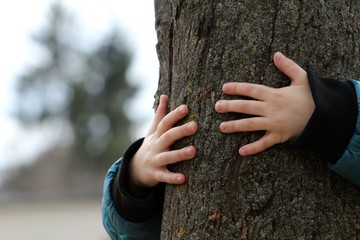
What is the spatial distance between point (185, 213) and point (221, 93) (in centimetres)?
33

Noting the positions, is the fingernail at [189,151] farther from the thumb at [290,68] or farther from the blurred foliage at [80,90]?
the blurred foliage at [80,90]

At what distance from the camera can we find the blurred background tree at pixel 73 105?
29.4 meters

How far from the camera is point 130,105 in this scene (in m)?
29.8

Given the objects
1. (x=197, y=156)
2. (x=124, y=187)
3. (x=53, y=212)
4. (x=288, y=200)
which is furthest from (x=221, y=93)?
(x=53, y=212)

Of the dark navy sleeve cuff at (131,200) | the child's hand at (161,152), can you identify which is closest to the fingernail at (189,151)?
the child's hand at (161,152)

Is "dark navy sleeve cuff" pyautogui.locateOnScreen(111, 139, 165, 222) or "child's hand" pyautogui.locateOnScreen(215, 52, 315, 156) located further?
"dark navy sleeve cuff" pyautogui.locateOnScreen(111, 139, 165, 222)

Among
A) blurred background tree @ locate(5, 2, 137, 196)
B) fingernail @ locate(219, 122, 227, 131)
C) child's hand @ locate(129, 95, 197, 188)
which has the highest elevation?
fingernail @ locate(219, 122, 227, 131)

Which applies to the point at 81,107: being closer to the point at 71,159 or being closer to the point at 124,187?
the point at 71,159

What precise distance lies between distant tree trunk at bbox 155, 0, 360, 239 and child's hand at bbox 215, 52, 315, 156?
0.03m

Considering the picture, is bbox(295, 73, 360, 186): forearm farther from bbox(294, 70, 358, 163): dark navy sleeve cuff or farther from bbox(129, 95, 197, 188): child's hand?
bbox(129, 95, 197, 188): child's hand

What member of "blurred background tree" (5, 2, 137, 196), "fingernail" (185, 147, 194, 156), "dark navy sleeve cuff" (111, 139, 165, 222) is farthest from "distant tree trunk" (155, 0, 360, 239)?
"blurred background tree" (5, 2, 137, 196)

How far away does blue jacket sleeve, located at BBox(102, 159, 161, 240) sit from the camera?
209 cm

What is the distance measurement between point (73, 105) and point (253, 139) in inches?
1154

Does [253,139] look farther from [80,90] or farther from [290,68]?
[80,90]
